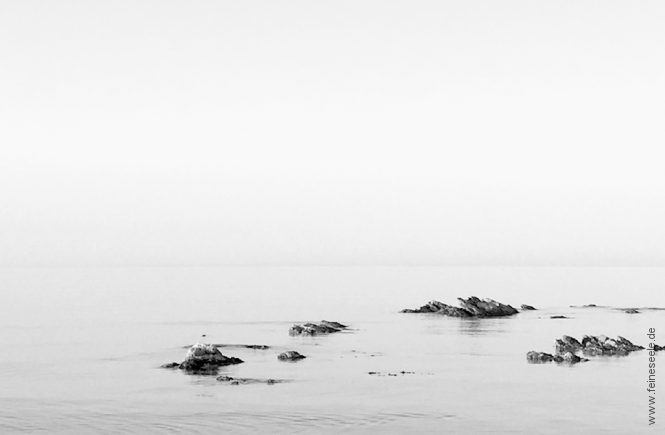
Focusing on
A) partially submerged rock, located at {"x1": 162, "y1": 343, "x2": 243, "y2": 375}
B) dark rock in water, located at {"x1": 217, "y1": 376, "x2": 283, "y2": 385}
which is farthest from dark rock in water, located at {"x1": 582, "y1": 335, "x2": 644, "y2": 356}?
partially submerged rock, located at {"x1": 162, "y1": 343, "x2": 243, "y2": 375}

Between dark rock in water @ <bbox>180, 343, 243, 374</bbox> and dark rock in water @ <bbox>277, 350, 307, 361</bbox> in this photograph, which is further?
dark rock in water @ <bbox>277, 350, 307, 361</bbox>

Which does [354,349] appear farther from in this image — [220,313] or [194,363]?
[220,313]

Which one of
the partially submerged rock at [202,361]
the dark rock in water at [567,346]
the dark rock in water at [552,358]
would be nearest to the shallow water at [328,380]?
the dark rock in water at [552,358]

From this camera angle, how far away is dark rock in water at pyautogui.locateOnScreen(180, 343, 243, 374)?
68.2 meters

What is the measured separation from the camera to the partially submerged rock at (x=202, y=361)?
6812 centimetres

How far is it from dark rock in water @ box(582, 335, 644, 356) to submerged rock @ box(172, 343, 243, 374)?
34.9 m

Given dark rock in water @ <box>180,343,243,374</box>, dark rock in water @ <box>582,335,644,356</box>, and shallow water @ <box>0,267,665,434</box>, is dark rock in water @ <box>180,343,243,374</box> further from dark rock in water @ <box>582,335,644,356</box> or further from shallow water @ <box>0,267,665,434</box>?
dark rock in water @ <box>582,335,644,356</box>

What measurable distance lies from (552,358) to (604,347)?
8.11 m

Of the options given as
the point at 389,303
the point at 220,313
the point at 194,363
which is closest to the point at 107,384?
the point at 194,363

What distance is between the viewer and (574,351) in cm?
8106

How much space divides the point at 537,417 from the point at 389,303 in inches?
4654

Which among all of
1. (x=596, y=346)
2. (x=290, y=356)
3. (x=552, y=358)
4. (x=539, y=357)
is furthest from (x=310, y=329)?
(x=596, y=346)

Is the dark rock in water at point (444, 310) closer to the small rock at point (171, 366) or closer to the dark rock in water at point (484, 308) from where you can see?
the dark rock in water at point (484, 308)

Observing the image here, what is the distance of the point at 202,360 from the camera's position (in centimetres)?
6894
